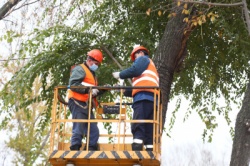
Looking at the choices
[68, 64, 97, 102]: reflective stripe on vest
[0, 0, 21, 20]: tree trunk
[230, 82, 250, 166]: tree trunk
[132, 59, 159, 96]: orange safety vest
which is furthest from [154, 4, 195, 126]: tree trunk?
[0, 0, 21, 20]: tree trunk

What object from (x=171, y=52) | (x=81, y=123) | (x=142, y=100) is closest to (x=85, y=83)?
(x=81, y=123)

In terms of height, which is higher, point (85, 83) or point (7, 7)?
point (7, 7)

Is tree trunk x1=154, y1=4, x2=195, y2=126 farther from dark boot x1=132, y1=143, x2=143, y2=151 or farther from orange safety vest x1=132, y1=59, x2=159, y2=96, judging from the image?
dark boot x1=132, y1=143, x2=143, y2=151

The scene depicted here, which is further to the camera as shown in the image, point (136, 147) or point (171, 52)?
point (171, 52)

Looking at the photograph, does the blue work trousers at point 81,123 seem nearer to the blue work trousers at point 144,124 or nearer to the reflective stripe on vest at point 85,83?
the reflective stripe on vest at point 85,83

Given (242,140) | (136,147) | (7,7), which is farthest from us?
(7,7)

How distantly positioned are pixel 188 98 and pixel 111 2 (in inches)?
130

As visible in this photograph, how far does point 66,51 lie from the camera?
48.6 ft

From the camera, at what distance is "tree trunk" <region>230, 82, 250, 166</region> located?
43.4 ft

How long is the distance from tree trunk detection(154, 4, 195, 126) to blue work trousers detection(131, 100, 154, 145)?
2.97 metres

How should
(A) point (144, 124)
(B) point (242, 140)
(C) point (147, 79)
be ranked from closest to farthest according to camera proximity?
(A) point (144, 124) < (C) point (147, 79) < (B) point (242, 140)

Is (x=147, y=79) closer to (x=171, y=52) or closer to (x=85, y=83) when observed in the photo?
(x=85, y=83)

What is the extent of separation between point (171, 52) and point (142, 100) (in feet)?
11.7

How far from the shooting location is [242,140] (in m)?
13.4
